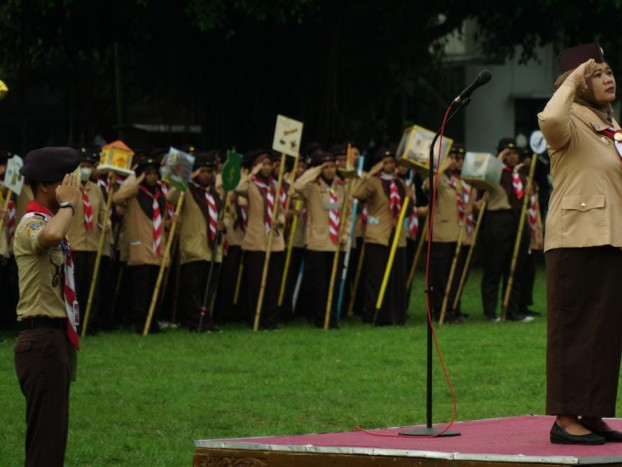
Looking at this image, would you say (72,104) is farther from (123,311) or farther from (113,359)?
(113,359)

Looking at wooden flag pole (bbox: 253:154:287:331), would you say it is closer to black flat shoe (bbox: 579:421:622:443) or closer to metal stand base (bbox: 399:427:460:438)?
metal stand base (bbox: 399:427:460:438)

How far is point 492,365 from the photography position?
52.3 feet

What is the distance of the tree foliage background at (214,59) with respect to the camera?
27219 mm

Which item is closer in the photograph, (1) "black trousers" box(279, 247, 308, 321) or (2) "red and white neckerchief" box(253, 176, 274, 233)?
(2) "red and white neckerchief" box(253, 176, 274, 233)

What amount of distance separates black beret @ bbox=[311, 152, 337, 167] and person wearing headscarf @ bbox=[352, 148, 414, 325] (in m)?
0.51

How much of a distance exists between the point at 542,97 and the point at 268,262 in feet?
69.4

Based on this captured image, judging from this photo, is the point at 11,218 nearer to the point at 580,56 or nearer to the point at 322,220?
the point at 322,220

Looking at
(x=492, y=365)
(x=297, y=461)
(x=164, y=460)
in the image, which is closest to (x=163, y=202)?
(x=492, y=365)

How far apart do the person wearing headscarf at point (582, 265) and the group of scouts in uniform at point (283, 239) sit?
10761mm

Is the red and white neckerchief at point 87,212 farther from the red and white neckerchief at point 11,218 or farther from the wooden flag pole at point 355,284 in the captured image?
the wooden flag pole at point 355,284

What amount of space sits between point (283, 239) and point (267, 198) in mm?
647

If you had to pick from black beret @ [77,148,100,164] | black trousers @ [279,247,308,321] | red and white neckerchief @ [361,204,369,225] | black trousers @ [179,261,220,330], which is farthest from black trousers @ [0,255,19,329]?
red and white neckerchief @ [361,204,369,225]

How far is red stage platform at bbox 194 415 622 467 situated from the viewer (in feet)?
26.3

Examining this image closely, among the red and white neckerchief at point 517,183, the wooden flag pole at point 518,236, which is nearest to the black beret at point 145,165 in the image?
the red and white neckerchief at point 517,183
